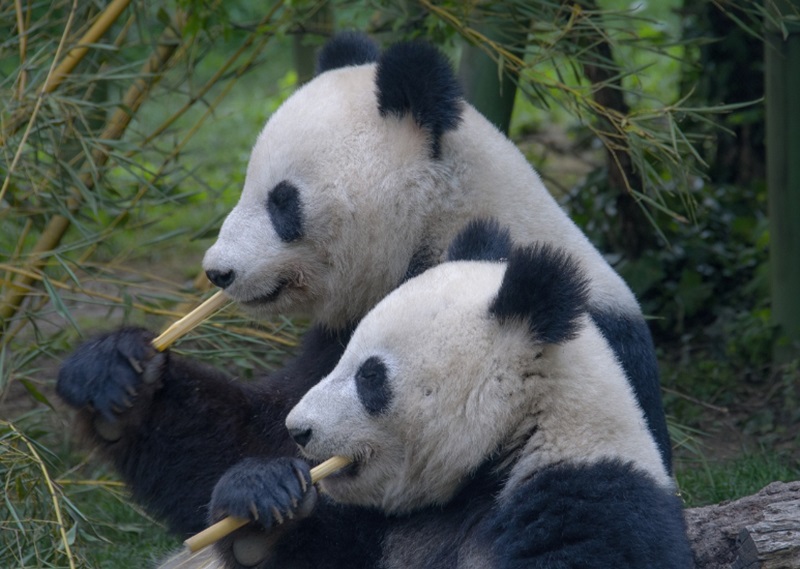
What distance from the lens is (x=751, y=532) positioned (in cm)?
322

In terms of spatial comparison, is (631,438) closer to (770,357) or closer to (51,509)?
(51,509)

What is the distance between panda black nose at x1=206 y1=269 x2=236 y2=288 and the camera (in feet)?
11.3

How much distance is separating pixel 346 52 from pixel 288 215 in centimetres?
76

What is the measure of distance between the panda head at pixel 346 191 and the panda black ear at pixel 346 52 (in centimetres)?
41

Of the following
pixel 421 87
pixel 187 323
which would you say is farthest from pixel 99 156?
pixel 421 87

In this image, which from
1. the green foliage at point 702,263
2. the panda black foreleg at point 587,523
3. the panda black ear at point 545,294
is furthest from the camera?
the green foliage at point 702,263

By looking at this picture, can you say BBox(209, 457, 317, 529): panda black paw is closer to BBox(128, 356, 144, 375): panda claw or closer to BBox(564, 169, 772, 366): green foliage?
BBox(128, 356, 144, 375): panda claw

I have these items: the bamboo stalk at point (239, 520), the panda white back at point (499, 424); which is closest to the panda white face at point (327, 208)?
the panda white back at point (499, 424)

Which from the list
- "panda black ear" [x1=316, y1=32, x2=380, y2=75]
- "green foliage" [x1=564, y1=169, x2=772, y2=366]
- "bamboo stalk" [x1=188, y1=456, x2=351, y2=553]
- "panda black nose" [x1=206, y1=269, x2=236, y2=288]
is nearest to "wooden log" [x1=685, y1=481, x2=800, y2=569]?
Answer: "bamboo stalk" [x1=188, y1=456, x2=351, y2=553]

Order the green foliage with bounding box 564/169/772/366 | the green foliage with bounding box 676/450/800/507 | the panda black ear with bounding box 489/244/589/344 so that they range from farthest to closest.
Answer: the green foliage with bounding box 564/169/772/366, the green foliage with bounding box 676/450/800/507, the panda black ear with bounding box 489/244/589/344

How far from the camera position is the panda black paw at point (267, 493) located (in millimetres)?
2896

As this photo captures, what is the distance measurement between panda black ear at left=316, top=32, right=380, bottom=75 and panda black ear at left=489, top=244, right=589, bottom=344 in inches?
55.8

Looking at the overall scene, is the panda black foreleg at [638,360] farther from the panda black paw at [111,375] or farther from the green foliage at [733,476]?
the panda black paw at [111,375]

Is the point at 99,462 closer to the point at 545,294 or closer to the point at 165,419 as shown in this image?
the point at 165,419
